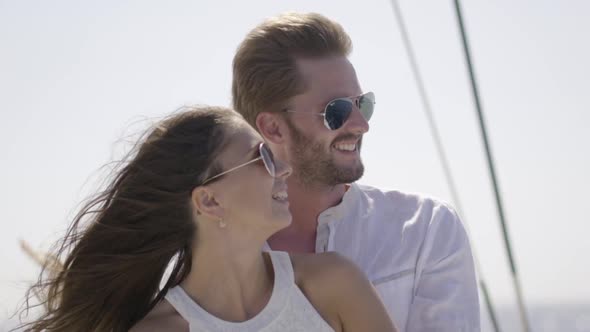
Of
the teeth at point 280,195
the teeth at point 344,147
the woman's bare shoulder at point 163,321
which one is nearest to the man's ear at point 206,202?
the teeth at point 280,195

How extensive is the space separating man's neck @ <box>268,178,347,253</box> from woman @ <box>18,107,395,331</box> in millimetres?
464

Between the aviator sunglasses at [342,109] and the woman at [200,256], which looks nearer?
the woman at [200,256]

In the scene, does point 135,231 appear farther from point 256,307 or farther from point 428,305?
point 428,305

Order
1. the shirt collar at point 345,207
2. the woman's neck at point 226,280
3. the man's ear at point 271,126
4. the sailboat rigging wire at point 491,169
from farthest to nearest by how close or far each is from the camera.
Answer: the man's ear at point 271,126 < the shirt collar at point 345,207 < the woman's neck at point 226,280 < the sailboat rigging wire at point 491,169

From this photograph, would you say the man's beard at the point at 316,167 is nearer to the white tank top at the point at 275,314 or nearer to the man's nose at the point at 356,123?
the man's nose at the point at 356,123

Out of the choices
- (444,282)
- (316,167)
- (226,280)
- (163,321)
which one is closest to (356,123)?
(316,167)

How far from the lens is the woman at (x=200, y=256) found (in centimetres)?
290

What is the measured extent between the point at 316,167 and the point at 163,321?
2.58ft

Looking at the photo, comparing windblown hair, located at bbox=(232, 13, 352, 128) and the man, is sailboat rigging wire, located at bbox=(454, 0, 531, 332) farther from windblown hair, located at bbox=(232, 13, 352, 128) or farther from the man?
windblown hair, located at bbox=(232, 13, 352, 128)

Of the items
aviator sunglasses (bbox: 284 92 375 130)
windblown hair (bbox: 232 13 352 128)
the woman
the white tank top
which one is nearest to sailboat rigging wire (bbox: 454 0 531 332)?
the woman

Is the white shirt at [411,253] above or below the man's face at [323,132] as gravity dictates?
below

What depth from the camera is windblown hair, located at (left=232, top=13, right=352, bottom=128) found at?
12.0ft

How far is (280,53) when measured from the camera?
146 inches

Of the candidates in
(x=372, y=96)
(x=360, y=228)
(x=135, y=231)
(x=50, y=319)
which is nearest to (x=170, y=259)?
(x=135, y=231)
